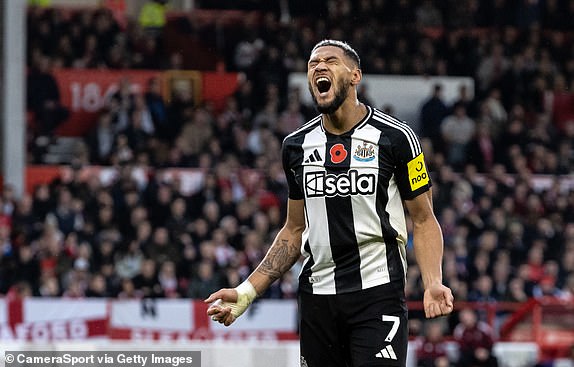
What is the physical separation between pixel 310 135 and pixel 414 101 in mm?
14238

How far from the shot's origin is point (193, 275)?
1501 cm

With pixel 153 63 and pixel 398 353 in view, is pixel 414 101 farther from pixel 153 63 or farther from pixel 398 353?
pixel 398 353

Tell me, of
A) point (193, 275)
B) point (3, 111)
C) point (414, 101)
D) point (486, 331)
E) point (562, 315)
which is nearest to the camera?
point (486, 331)

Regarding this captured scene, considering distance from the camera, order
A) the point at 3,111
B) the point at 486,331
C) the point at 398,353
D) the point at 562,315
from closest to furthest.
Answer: the point at 398,353 → the point at 486,331 → the point at 562,315 → the point at 3,111

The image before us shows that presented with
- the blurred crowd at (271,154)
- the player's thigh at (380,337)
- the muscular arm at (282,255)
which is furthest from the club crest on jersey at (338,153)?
the blurred crowd at (271,154)

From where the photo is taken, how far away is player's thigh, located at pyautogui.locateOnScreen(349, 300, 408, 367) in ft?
19.1

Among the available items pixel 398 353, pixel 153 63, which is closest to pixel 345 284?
pixel 398 353

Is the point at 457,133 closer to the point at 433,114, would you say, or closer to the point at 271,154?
the point at 433,114

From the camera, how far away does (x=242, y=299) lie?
20.2ft

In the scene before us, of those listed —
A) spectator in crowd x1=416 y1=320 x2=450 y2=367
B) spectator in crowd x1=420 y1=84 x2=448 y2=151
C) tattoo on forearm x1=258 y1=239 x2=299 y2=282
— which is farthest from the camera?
spectator in crowd x1=420 y1=84 x2=448 y2=151

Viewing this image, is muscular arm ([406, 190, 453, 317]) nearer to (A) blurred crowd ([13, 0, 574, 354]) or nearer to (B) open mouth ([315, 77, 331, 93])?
(B) open mouth ([315, 77, 331, 93])

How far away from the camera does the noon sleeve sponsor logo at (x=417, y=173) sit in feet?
19.4

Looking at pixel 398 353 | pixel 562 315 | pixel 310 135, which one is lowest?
pixel 562 315

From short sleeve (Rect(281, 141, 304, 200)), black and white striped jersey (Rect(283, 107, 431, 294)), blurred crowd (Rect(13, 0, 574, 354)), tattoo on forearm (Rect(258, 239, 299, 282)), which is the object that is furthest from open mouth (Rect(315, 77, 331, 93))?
blurred crowd (Rect(13, 0, 574, 354))
